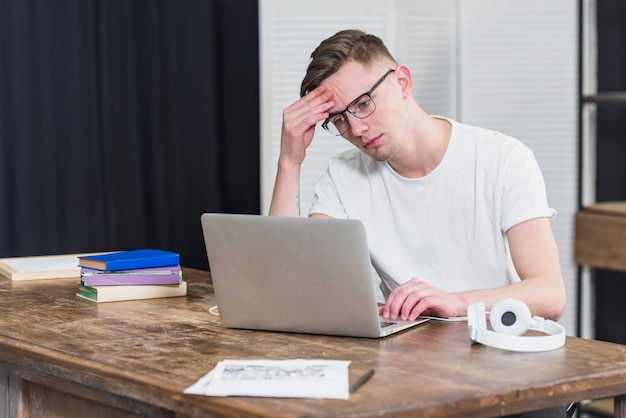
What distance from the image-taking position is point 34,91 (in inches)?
136

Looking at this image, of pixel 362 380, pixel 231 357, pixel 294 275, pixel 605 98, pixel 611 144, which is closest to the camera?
pixel 362 380

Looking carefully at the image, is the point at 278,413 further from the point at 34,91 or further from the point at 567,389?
the point at 34,91

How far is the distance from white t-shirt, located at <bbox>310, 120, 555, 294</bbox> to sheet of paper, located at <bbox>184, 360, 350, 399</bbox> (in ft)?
2.55

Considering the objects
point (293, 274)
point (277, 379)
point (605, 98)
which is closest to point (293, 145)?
point (293, 274)

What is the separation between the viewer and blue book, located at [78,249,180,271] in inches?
84.2

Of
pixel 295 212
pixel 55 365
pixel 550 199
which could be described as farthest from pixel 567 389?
pixel 550 199

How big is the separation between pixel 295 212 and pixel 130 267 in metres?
0.45

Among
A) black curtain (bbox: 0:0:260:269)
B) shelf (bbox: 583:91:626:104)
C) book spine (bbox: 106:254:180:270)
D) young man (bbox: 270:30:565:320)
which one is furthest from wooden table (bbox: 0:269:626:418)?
shelf (bbox: 583:91:626:104)

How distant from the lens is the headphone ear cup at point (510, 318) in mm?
1633

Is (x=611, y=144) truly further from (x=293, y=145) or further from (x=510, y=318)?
(x=510, y=318)

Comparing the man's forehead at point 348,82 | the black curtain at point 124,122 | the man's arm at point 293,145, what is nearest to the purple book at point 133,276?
the man's arm at point 293,145

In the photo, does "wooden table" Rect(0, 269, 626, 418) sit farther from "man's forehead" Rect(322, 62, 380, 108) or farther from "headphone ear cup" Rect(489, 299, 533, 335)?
"man's forehead" Rect(322, 62, 380, 108)

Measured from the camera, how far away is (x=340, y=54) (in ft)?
7.10

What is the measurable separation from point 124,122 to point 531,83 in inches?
62.3
